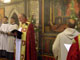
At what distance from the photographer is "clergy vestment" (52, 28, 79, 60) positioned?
12.4 feet

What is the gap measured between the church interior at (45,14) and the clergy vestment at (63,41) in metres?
1.88

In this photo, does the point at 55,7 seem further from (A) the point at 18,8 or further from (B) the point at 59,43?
(B) the point at 59,43

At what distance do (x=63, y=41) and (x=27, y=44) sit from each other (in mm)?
1790

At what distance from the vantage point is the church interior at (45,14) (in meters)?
5.96

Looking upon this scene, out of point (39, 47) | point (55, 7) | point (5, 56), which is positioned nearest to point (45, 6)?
point (55, 7)

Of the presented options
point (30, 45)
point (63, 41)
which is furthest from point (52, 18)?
point (63, 41)

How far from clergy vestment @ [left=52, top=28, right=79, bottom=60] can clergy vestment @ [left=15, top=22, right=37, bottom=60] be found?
1.36m

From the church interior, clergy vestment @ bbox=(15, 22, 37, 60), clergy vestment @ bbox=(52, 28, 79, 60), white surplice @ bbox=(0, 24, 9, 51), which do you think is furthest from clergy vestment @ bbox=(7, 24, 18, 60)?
clergy vestment @ bbox=(52, 28, 79, 60)

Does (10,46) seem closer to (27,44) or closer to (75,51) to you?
(27,44)

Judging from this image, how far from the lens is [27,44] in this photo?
5363 mm

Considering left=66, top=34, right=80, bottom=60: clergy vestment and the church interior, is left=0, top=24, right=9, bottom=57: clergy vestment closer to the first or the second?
the church interior

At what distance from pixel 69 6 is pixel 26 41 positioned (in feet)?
6.36

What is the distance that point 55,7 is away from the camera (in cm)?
618

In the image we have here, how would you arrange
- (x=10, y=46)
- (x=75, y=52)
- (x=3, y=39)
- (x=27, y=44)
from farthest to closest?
1. (x=3, y=39)
2. (x=10, y=46)
3. (x=27, y=44)
4. (x=75, y=52)
